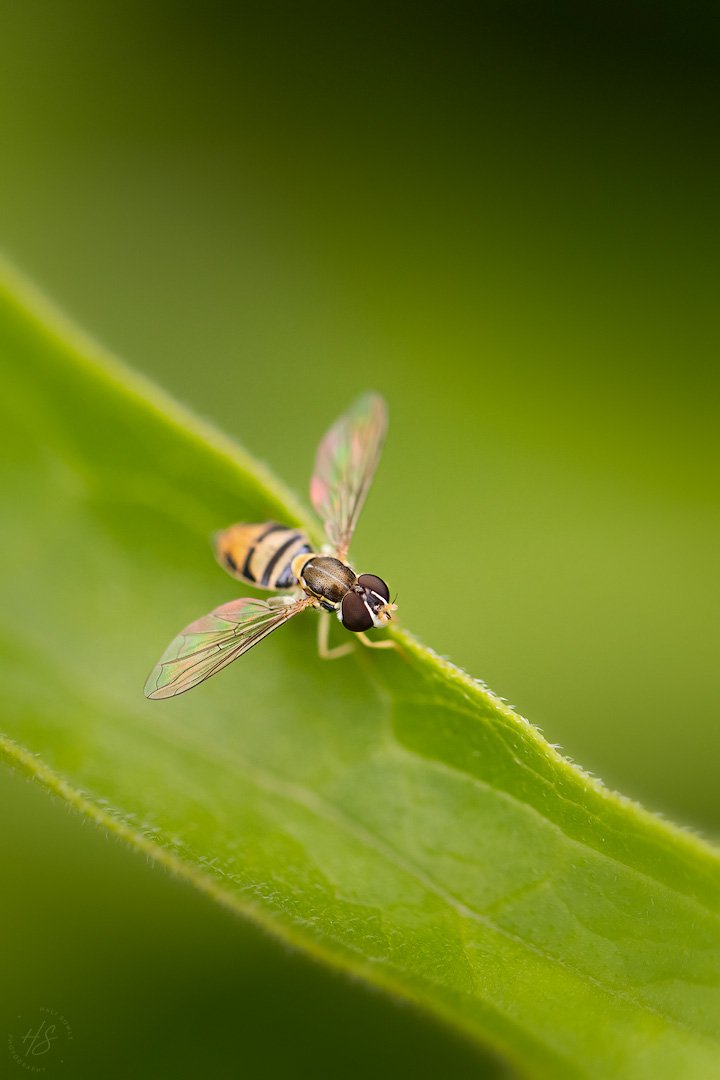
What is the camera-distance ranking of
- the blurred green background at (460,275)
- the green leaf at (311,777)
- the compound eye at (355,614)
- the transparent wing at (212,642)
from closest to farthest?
the green leaf at (311,777), the transparent wing at (212,642), the compound eye at (355,614), the blurred green background at (460,275)

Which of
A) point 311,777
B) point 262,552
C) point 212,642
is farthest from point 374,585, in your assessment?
point 311,777

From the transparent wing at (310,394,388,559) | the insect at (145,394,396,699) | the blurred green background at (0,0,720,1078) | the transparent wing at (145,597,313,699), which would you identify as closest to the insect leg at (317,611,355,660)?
the insect at (145,394,396,699)

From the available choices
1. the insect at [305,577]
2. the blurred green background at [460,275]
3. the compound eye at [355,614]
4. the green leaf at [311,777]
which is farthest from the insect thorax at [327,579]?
the blurred green background at [460,275]

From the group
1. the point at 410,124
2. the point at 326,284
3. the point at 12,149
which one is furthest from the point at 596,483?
the point at 12,149

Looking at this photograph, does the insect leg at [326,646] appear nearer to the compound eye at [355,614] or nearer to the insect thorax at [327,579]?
the compound eye at [355,614]

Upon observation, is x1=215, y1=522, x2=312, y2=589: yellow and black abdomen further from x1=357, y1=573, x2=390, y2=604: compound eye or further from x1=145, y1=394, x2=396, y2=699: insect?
x1=357, y1=573, x2=390, y2=604: compound eye

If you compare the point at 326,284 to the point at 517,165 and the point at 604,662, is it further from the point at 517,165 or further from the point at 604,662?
the point at 604,662
